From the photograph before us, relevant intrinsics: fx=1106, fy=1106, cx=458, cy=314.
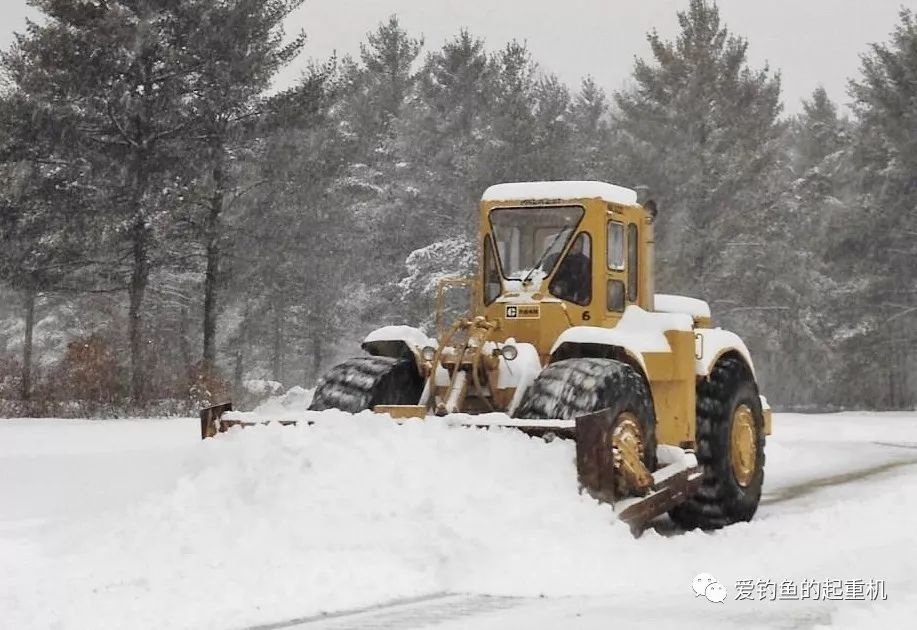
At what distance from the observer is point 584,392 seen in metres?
7.59

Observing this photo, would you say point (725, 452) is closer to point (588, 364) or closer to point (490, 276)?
point (588, 364)

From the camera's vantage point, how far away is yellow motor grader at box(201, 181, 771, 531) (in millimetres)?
7848

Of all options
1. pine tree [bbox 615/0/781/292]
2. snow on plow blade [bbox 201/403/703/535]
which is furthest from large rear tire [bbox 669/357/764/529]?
pine tree [bbox 615/0/781/292]

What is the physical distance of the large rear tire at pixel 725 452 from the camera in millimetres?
9570

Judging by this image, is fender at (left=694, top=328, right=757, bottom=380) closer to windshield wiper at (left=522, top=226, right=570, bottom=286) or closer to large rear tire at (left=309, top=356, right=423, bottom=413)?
windshield wiper at (left=522, top=226, right=570, bottom=286)

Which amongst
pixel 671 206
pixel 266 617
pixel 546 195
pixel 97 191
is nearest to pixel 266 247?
pixel 97 191

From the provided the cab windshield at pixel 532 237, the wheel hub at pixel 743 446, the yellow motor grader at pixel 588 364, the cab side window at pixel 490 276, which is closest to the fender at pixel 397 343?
the yellow motor grader at pixel 588 364

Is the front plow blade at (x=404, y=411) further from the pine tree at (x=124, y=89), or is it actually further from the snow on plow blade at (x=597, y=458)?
the pine tree at (x=124, y=89)

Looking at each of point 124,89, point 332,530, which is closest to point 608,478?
point 332,530

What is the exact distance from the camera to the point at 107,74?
23078mm

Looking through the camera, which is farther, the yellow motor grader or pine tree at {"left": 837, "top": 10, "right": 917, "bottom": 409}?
pine tree at {"left": 837, "top": 10, "right": 917, "bottom": 409}

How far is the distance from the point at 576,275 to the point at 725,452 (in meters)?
2.08

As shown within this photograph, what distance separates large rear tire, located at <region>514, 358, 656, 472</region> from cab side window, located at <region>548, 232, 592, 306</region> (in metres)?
1.23

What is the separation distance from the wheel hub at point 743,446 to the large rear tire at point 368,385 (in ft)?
9.61
